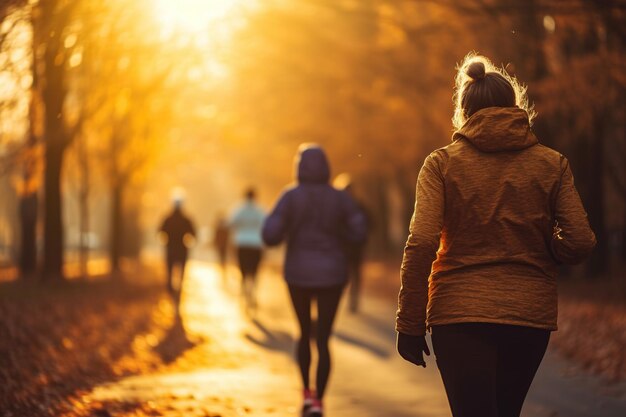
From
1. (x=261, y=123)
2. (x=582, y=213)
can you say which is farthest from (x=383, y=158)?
(x=582, y=213)

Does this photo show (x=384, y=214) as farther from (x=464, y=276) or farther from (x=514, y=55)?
(x=464, y=276)

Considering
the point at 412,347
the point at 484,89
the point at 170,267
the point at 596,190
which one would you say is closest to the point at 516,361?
the point at 412,347

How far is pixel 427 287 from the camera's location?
13.1ft

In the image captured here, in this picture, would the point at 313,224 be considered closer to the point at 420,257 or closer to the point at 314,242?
the point at 314,242

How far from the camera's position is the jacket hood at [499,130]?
3.97 metres

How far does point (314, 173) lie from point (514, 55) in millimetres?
12704

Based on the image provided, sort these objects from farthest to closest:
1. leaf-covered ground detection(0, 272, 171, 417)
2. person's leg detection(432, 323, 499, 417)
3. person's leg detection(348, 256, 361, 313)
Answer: person's leg detection(348, 256, 361, 313)
leaf-covered ground detection(0, 272, 171, 417)
person's leg detection(432, 323, 499, 417)

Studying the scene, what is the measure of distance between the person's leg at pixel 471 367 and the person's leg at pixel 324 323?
12.7 ft

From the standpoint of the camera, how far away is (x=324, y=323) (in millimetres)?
7773

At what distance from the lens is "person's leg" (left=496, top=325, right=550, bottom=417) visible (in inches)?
154

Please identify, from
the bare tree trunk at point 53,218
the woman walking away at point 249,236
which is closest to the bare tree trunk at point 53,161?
the bare tree trunk at point 53,218

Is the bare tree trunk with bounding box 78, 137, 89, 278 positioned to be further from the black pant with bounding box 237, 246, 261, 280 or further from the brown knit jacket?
the brown knit jacket

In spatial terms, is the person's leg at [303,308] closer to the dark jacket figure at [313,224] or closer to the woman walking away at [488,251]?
the dark jacket figure at [313,224]

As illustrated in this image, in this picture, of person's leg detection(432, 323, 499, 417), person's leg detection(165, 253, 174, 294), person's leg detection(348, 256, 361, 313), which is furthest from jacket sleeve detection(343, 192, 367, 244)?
person's leg detection(165, 253, 174, 294)
